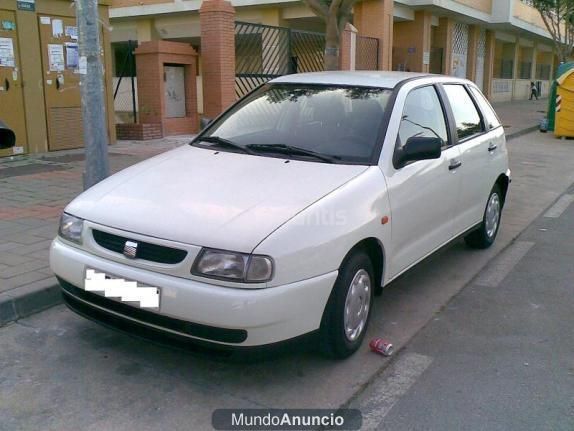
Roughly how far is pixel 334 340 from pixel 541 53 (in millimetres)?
45567

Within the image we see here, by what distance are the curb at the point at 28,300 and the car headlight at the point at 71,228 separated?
32.0 inches

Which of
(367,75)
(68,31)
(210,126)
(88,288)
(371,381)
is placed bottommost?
(371,381)

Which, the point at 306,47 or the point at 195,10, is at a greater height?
the point at 195,10

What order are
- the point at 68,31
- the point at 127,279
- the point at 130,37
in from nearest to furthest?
the point at 127,279 → the point at 68,31 → the point at 130,37

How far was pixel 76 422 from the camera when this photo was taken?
→ 296cm

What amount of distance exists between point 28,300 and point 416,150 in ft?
9.43

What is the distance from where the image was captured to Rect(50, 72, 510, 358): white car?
299cm

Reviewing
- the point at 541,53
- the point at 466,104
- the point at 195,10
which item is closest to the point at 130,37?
the point at 195,10

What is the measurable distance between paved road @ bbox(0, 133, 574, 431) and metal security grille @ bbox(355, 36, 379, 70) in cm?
1463

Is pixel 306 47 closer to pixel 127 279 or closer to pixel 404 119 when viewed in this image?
pixel 404 119

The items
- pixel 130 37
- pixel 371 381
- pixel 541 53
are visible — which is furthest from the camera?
pixel 541 53

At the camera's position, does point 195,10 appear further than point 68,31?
Yes

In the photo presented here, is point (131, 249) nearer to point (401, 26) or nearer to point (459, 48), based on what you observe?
point (401, 26)

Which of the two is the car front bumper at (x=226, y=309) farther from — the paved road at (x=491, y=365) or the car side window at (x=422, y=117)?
the car side window at (x=422, y=117)
